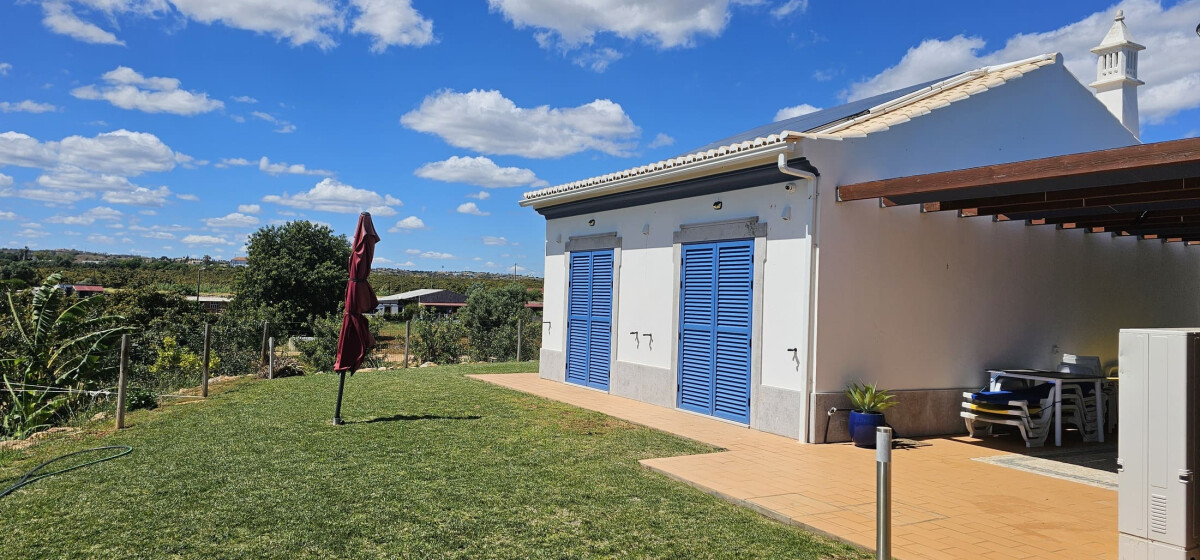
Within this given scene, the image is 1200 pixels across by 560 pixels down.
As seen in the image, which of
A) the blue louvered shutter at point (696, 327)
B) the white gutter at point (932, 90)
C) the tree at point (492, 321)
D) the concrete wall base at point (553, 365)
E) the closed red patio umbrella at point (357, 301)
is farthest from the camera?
the tree at point (492, 321)

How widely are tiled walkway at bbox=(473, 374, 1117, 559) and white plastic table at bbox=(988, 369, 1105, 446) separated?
1.07 m

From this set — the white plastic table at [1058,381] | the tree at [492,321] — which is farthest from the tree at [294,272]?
the white plastic table at [1058,381]

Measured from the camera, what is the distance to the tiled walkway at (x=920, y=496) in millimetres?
5289

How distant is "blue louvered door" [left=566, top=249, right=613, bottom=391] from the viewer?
42.4ft

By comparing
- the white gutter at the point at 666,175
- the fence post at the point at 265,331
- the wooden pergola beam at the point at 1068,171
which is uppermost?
the white gutter at the point at 666,175

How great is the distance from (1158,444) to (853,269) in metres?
5.06

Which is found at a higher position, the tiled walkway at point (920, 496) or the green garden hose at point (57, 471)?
the tiled walkway at point (920, 496)

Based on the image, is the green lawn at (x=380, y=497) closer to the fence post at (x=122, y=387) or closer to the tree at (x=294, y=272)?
the fence post at (x=122, y=387)

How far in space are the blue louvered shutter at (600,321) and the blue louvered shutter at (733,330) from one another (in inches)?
111

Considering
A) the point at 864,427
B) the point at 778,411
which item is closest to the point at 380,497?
the point at 778,411

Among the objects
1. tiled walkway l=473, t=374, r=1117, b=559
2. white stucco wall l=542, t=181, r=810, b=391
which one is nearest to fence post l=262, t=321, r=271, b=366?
white stucco wall l=542, t=181, r=810, b=391

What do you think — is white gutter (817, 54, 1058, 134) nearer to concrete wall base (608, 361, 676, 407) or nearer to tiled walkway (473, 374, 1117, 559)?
tiled walkway (473, 374, 1117, 559)

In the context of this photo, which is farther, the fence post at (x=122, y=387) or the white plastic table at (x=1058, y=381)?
the white plastic table at (x=1058, y=381)

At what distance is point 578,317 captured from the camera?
13789 mm
